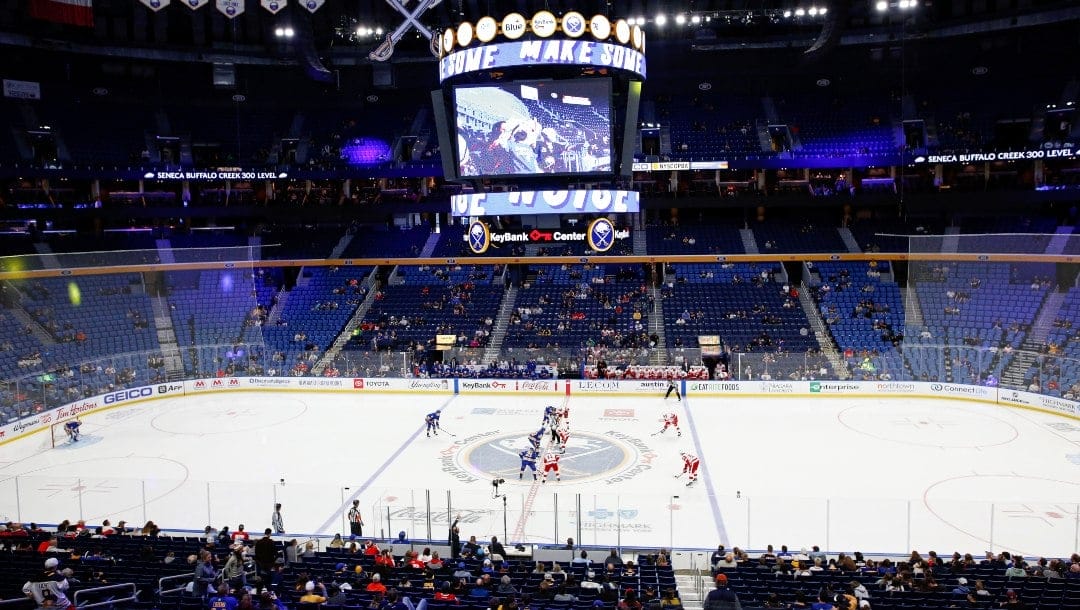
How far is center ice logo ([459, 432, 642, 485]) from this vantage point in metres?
23.3

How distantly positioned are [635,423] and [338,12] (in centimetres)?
3075

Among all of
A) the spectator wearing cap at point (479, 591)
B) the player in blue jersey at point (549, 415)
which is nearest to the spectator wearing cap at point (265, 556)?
the spectator wearing cap at point (479, 591)

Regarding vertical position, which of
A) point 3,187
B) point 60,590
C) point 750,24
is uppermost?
point 750,24

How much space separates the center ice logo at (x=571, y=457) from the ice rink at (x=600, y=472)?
0.35 ft

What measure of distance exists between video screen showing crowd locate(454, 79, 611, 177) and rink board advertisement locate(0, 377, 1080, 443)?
1379cm

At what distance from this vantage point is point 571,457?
Result: 25.1 metres

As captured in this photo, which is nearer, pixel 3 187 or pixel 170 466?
pixel 170 466

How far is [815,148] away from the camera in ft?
159

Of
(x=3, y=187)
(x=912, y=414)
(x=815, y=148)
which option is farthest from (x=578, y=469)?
(x=3, y=187)

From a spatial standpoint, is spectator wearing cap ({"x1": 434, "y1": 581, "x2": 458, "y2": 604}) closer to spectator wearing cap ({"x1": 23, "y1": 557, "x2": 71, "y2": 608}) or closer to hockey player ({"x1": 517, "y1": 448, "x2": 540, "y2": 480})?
spectator wearing cap ({"x1": 23, "y1": 557, "x2": 71, "y2": 608})

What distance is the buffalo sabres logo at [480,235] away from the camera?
25.4 m

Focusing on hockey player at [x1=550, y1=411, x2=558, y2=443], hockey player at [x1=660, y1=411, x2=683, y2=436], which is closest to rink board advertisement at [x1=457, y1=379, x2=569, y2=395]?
hockey player at [x1=660, y1=411, x2=683, y2=436]

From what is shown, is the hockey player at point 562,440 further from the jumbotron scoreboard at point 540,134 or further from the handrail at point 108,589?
the handrail at point 108,589

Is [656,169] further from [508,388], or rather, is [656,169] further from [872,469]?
[872,469]
